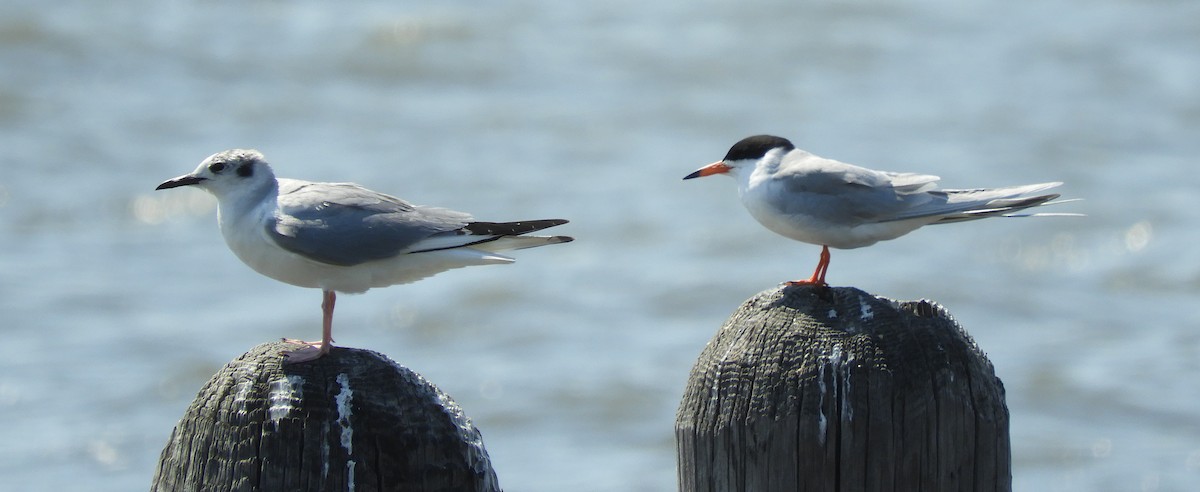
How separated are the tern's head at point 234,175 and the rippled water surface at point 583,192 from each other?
437cm

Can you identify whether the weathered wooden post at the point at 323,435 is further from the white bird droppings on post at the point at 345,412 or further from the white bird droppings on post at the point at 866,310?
the white bird droppings on post at the point at 866,310

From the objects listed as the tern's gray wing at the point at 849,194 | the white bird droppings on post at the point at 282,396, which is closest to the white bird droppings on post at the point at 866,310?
the tern's gray wing at the point at 849,194

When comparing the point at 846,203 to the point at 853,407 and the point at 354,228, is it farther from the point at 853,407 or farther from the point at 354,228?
the point at 354,228

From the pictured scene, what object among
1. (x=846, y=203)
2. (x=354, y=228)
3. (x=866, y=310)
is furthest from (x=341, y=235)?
(x=846, y=203)

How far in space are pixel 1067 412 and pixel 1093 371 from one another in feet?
1.98

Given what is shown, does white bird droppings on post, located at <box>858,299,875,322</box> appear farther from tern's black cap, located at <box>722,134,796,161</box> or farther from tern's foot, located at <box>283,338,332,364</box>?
tern's black cap, located at <box>722,134,796,161</box>

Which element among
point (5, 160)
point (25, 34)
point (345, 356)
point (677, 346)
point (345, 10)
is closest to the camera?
point (345, 356)

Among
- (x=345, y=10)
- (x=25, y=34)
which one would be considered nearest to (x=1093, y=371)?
(x=345, y=10)

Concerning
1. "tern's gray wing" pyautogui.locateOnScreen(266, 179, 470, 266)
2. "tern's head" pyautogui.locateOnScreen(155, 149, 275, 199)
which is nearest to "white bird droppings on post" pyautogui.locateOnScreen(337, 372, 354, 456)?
"tern's gray wing" pyautogui.locateOnScreen(266, 179, 470, 266)

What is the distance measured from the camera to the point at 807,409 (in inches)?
136

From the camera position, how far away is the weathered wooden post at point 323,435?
3150 mm

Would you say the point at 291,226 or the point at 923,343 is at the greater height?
the point at 291,226

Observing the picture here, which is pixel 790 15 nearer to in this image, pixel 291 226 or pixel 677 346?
pixel 677 346

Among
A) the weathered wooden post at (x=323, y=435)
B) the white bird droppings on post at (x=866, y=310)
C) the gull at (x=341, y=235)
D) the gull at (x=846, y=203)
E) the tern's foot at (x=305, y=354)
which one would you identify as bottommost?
the weathered wooden post at (x=323, y=435)
